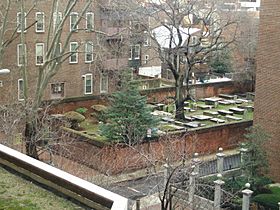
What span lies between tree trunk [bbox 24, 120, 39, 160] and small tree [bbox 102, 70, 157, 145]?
464 cm

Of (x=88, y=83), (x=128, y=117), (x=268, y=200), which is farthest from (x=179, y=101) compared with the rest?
(x=268, y=200)

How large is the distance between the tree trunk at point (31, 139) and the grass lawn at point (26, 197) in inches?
456

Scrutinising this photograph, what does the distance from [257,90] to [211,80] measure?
810 inches

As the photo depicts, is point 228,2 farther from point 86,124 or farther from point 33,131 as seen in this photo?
point 33,131

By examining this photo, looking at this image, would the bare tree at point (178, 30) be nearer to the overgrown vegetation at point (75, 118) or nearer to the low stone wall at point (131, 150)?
the low stone wall at point (131, 150)

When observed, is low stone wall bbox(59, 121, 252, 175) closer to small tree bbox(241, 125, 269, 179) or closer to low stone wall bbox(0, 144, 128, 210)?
small tree bbox(241, 125, 269, 179)

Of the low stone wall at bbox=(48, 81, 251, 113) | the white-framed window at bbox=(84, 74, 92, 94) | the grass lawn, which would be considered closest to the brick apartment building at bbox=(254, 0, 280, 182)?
the low stone wall at bbox=(48, 81, 251, 113)

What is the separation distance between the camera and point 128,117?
24562 mm

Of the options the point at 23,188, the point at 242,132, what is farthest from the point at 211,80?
the point at 23,188

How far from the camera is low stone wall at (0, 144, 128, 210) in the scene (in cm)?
564

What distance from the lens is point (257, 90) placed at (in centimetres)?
2270

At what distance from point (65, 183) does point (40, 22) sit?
29.9 metres

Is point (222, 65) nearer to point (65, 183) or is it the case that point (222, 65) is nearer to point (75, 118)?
point (75, 118)

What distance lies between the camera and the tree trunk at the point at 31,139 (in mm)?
18859
